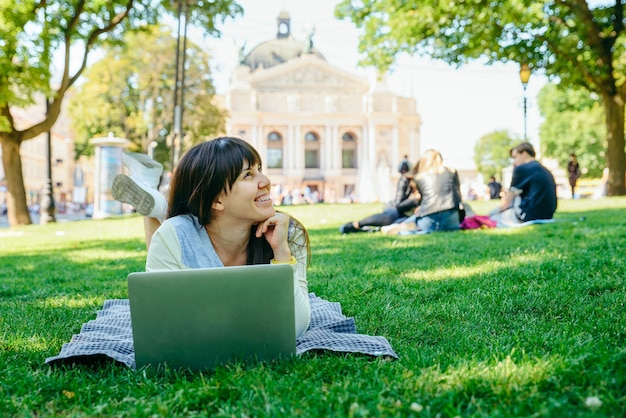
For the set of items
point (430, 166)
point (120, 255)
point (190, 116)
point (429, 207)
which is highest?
point (190, 116)

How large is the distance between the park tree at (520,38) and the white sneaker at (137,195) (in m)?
12.2

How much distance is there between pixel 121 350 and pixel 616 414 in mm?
1949

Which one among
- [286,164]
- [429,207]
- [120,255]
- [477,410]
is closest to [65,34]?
[120,255]

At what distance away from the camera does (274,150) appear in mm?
71125

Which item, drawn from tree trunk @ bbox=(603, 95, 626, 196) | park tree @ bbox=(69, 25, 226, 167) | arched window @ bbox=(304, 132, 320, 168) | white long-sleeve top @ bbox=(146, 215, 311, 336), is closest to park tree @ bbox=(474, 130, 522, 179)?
arched window @ bbox=(304, 132, 320, 168)

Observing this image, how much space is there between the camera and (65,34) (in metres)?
16.4

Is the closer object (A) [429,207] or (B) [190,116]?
(A) [429,207]

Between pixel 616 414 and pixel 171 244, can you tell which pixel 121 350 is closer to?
pixel 171 244

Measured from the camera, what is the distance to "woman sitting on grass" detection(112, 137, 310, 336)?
2.72 meters

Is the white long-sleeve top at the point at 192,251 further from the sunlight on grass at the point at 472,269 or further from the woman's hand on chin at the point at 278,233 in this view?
the sunlight on grass at the point at 472,269

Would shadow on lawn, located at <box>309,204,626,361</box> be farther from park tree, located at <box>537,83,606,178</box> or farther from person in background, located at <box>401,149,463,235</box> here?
park tree, located at <box>537,83,606,178</box>

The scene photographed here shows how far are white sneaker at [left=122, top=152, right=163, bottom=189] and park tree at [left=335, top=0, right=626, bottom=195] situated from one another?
11.7 metres

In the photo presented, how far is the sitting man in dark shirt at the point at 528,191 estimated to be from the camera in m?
8.73

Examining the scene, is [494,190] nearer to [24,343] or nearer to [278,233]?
[278,233]
